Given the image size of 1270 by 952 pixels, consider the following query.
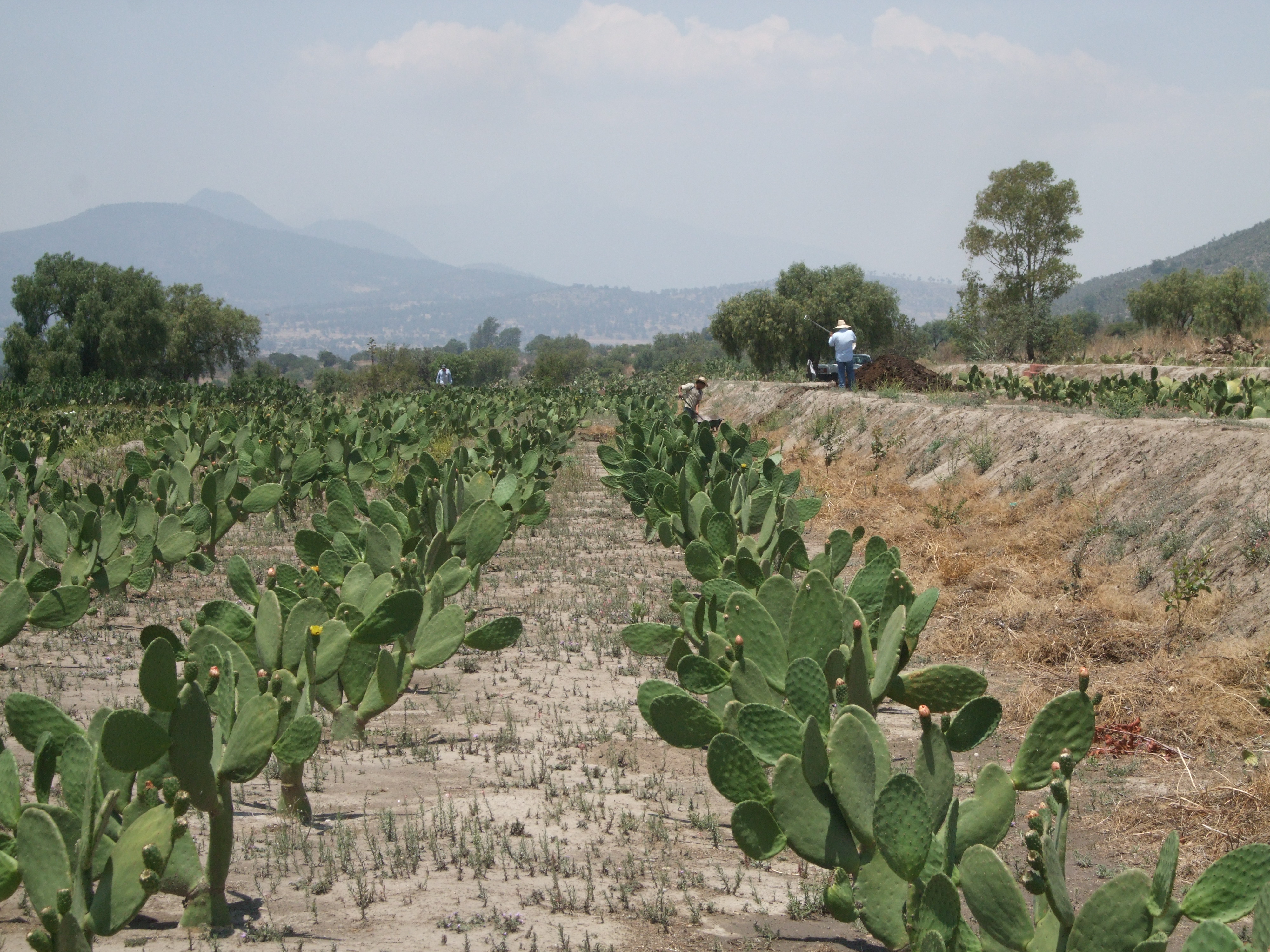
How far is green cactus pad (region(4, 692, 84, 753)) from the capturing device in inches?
98.4

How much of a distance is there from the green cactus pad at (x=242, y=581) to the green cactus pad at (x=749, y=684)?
2158 mm

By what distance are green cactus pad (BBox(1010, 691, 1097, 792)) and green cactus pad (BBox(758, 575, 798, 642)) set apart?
1237 millimetres

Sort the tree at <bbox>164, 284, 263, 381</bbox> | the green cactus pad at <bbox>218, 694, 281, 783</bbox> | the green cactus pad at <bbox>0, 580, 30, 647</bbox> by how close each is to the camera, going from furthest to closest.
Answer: the tree at <bbox>164, 284, 263, 381</bbox> < the green cactus pad at <bbox>0, 580, 30, 647</bbox> < the green cactus pad at <bbox>218, 694, 281, 783</bbox>

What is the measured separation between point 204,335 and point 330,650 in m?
65.1

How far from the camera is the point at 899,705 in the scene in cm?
529

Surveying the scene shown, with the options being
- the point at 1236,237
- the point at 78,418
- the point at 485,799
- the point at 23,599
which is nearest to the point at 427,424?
the point at 78,418

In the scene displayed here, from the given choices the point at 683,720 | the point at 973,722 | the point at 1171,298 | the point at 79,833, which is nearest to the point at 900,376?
the point at 683,720

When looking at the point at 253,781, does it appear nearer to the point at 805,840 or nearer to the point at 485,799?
the point at 485,799

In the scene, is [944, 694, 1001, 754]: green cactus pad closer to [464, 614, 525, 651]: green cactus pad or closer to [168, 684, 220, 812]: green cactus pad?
[168, 684, 220, 812]: green cactus pad

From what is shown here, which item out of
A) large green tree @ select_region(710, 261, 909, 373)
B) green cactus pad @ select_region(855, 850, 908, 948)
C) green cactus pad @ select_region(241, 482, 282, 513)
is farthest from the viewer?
large green tree @ select_region(710, 261, 909, 373)

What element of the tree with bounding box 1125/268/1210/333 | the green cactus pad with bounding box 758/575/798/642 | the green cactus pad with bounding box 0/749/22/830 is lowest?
the green cactus pad with bounding box 0/749/22/830

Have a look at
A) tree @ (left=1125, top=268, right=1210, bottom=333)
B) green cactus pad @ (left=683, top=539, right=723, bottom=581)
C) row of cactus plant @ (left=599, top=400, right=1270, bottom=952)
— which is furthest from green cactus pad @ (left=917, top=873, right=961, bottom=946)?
tree @ (left=1125, top=268, right=1210, bottom=333)

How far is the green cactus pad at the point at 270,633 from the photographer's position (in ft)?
11.3

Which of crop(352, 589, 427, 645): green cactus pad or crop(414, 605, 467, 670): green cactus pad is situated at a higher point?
crop(352, 589, 427, 645): green cactus pad
